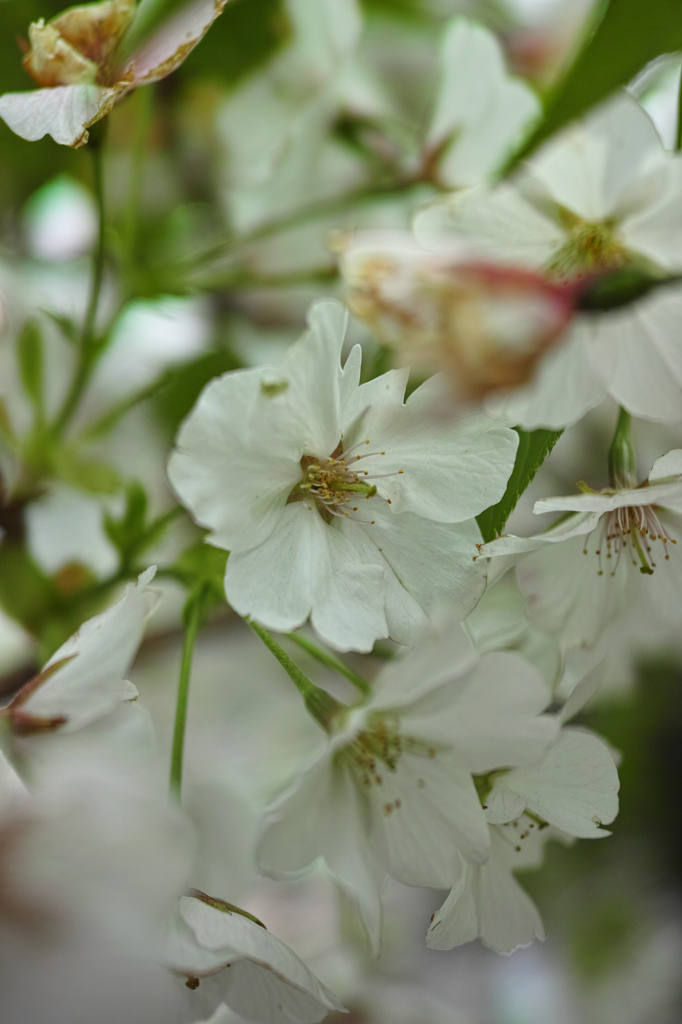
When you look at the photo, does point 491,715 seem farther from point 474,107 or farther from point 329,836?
point 474,107

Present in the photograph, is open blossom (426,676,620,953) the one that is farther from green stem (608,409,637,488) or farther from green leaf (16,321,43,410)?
green leaf (16,321,43,410)

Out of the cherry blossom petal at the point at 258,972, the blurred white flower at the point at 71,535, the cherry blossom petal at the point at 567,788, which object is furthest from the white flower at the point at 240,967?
the blurred white flower at the point at 71,535

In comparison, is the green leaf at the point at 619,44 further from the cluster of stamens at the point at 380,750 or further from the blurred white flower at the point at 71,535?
the blurred white flower at the point at 71,535

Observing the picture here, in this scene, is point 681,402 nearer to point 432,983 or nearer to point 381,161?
point 381,161

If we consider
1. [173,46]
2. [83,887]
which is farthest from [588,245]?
[83,887]

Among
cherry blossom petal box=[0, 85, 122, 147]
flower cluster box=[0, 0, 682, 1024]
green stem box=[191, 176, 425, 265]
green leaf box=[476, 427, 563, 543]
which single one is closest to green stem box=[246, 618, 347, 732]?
flower cluster box=[0, 0, 682, 1024]

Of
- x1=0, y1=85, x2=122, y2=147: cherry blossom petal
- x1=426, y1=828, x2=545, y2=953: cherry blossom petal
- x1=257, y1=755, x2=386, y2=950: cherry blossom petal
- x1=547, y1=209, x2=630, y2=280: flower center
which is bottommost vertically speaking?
x1=426, y1=828, x2=545, y2=953: cherry blossom petal
